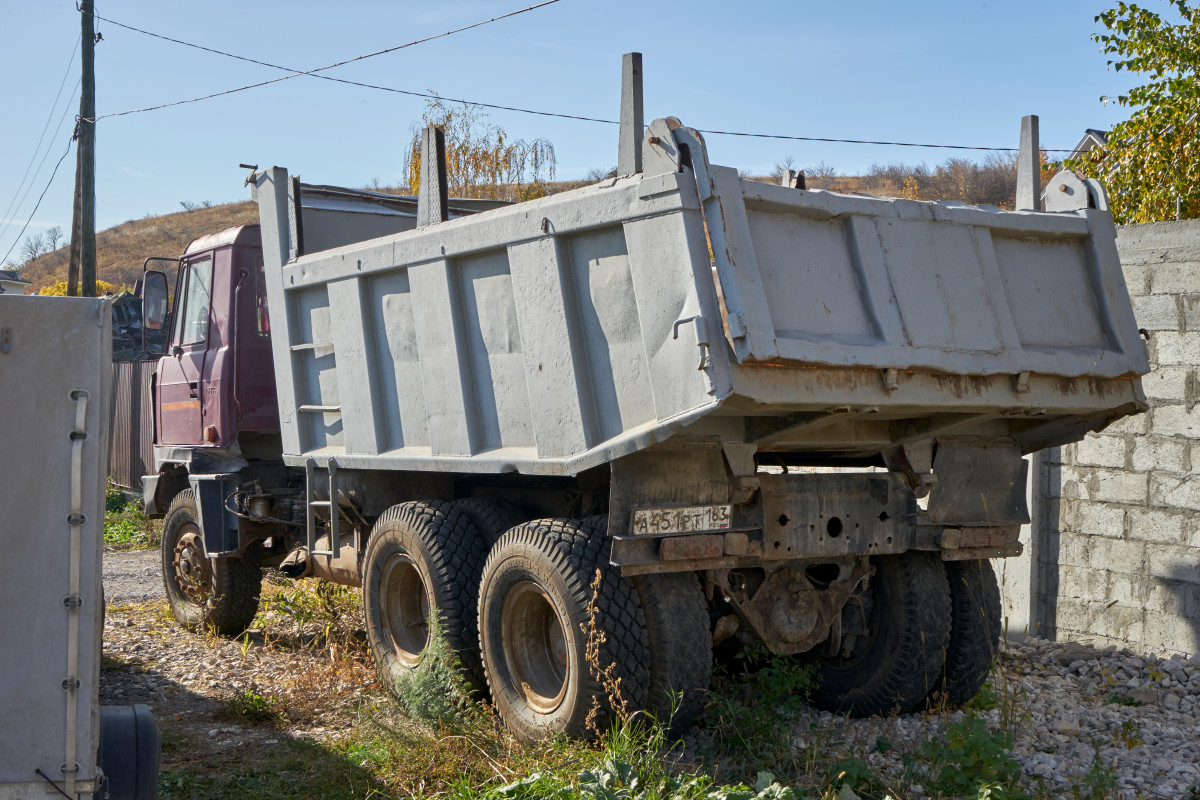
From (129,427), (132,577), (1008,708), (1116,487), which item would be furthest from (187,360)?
(129,427)

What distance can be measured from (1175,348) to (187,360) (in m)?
6.47

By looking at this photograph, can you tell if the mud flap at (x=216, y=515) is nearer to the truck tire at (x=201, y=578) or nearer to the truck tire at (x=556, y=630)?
the truck tire at (x=201, y=578)

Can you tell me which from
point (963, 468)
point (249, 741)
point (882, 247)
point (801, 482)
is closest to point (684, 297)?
point (882, 247)

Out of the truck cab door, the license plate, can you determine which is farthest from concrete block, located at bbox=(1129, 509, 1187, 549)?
the truck cab door

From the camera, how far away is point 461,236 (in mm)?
5203

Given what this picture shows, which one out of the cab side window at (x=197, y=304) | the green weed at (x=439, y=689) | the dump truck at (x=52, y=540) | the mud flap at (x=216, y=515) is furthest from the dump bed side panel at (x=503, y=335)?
the dump truck at (x=52, y=540)

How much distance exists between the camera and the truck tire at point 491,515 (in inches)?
218

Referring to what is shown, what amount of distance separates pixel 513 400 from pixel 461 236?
83cm

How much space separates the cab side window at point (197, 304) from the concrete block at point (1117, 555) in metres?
6.03

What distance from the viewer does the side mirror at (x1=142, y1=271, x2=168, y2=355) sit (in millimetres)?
7910

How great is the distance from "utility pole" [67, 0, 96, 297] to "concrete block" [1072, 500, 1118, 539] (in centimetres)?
1428

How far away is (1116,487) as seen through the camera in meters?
6.71

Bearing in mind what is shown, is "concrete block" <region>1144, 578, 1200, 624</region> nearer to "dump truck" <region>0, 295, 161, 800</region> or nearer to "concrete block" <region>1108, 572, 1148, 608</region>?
"concrete block" <region>1108, 572, 1148, 608</region>

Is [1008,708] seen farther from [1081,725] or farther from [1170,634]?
[1170,634]
